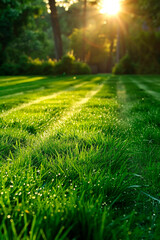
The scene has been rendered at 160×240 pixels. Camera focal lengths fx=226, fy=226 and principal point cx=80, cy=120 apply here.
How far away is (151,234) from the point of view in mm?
1046

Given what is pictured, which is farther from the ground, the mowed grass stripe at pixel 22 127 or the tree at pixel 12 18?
the tree at pixel 12 18

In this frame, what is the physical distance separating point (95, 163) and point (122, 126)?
3.97 feet

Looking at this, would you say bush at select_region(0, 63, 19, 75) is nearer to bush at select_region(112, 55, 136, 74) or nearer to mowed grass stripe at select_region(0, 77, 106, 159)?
bush at select_region(112, 55, 136, 74)

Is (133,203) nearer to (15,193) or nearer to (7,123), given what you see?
(15,193)

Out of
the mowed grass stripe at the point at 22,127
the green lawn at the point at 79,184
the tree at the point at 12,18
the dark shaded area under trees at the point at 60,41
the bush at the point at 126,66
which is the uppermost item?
the tree at the point at 12,18

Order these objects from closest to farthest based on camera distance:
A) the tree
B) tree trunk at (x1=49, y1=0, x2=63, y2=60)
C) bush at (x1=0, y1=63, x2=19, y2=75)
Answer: bush at (x1=0, y1=63, x2=19, y2=75) → tree trunk at (x1=49, y1=0, x2=63, y2=60) → the tree

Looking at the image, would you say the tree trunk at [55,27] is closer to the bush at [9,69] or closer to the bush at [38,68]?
the bush at [38,68]

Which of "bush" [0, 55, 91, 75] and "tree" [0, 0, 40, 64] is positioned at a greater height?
"tree" [0, 0, 40, 64]

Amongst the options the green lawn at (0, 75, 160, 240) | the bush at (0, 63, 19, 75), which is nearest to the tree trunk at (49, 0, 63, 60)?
the bush at (0, 63, 19, 75)

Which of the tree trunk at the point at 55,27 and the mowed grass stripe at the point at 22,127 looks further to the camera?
the tree trunk at the point at 55,27

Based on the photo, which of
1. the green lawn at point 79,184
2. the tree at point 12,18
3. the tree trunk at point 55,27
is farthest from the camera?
the tree at point 12,18

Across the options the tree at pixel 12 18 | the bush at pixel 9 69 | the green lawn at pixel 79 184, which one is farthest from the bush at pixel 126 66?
the green lawn at pixel 79 184

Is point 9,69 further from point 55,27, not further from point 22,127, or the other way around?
point 22,127

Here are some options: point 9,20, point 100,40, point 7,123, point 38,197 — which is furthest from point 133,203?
point 100,40
